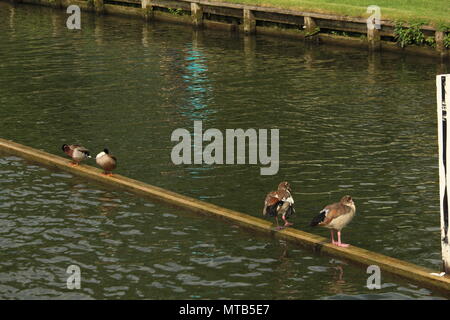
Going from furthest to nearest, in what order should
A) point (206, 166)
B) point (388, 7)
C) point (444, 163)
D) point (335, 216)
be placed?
point (388, 7), point (206, 166), point (335, 216), point (444, 163)

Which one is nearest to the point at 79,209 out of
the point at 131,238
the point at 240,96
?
the point at 131,238

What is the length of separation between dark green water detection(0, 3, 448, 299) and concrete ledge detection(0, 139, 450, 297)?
0.71 ft

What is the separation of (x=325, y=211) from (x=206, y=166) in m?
8.06

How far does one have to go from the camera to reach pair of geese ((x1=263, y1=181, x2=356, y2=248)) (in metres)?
18.9

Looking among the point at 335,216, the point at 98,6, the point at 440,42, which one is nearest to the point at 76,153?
the point at 335,216

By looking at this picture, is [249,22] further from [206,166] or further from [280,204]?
[280,204]

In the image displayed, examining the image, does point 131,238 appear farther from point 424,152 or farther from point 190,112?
point 190,112

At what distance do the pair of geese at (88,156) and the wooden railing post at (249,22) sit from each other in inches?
901

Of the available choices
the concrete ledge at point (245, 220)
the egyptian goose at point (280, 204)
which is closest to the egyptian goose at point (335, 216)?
the concrete ledge at point (245, 220)

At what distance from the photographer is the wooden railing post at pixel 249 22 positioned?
48.2 metres

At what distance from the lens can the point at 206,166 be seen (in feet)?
87.5

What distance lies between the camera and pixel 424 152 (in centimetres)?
2761

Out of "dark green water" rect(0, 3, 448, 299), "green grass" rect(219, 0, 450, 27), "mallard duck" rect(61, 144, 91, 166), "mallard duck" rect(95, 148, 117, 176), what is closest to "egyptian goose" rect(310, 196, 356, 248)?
"dark green water" rect(0, 3, 448, 299)

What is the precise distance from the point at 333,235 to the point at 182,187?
18.2 ft
